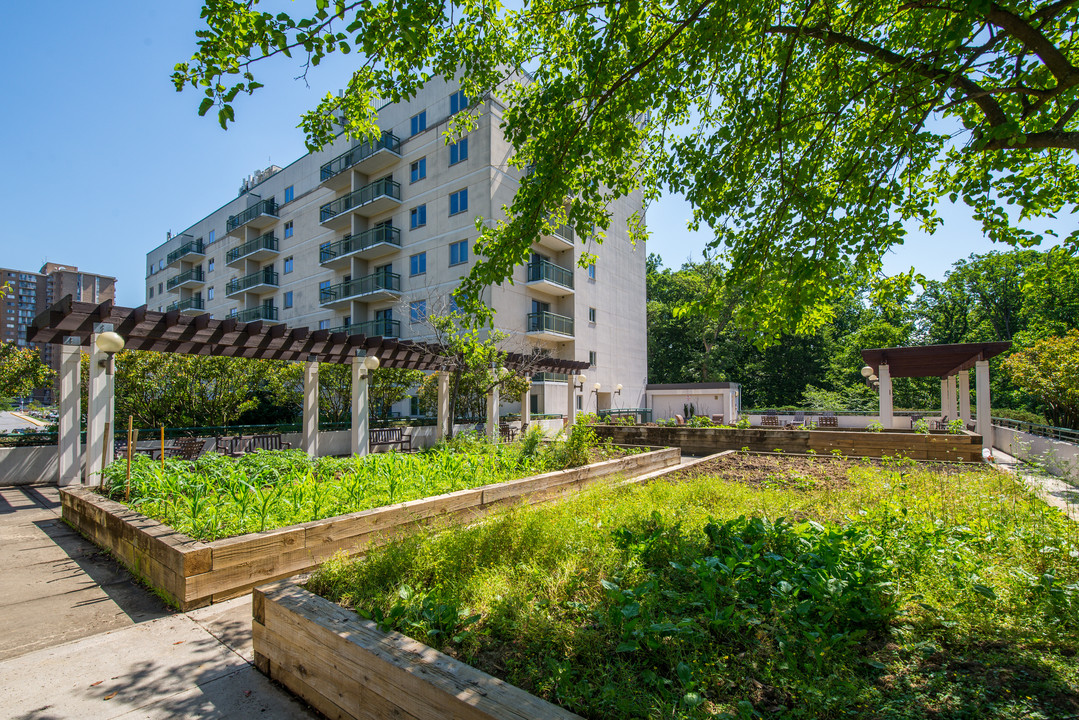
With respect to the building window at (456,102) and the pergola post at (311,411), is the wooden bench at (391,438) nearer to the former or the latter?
the pergola post at (311,411)

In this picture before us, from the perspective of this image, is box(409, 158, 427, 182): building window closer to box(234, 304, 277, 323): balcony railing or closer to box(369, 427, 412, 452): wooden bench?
box(369, 427, 412, 452): wooden bench

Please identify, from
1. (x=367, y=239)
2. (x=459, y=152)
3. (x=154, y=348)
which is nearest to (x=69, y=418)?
(x=154, y=348)

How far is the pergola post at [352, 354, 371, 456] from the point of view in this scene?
12195 mm

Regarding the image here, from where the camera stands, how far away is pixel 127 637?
3.72m

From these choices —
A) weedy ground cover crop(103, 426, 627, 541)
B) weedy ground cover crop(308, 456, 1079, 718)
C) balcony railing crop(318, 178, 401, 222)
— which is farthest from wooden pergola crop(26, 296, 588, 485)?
balcony railing crop(318, 178, 401, 222)

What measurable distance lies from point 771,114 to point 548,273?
60.1ft

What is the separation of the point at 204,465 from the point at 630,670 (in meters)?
6.73

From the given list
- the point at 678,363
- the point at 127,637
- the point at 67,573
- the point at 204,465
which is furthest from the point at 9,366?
the point at 678,363

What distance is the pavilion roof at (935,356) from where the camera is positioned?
1402 centimetres

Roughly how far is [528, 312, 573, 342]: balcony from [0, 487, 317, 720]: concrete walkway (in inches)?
727

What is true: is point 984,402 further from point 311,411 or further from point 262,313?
point 262,313

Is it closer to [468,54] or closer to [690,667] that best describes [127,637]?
[690,667]

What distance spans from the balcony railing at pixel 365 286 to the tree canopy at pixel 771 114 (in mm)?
19301

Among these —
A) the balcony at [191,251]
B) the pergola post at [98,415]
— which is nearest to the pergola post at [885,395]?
the pergola post at [98,415]
